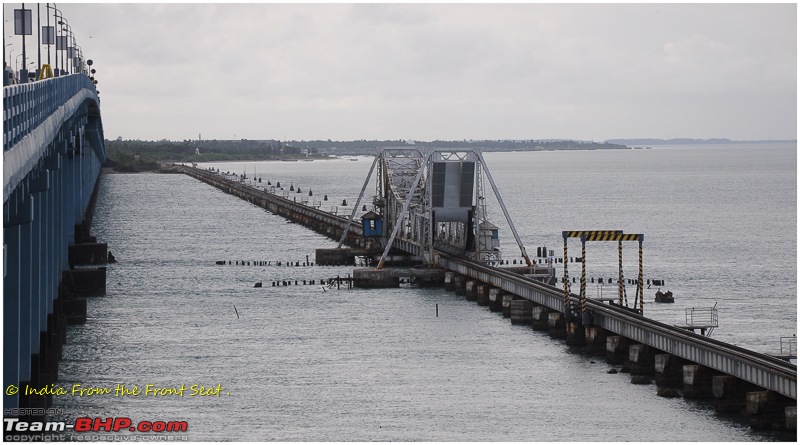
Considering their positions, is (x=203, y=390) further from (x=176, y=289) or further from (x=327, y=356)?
(x=176, y=289)

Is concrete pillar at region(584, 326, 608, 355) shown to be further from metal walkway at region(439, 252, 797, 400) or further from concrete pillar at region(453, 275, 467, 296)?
concrete pillar at region(453, 275, 467, 296)

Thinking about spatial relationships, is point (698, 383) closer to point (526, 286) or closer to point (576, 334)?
point (576, 334)

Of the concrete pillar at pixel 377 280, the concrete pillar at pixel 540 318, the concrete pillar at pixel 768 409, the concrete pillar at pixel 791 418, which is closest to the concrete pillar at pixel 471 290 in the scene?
the concrete pillar at pixel 377 280

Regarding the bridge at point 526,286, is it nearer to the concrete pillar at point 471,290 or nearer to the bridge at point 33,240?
the concrete pillar at point 471,290

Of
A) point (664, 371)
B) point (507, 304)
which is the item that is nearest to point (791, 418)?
point (664, 371)

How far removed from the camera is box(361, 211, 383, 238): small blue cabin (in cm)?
9119

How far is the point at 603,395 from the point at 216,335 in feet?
68.1

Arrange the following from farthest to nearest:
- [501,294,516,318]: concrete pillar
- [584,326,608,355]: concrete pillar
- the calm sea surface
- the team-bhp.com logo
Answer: [501,294,516,318]: concrete pillar < [584,326,608,355]: concrete pillar < the calm sea surface < the team-bhp.com logo

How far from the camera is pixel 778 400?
39938 mm

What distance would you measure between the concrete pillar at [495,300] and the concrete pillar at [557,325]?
951 centimetres

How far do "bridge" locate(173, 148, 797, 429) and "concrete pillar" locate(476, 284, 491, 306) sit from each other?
5 centimetres

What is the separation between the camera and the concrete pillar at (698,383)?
44.3m

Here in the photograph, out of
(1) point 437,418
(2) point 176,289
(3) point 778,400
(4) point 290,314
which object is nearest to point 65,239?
(2) point 176,289

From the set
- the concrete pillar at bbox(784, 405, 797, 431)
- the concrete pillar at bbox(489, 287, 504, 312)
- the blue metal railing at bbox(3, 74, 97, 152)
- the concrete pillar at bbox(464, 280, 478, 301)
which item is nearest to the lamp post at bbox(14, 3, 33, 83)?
the blue metal railing at bbox(3, 74, 97, 152)
